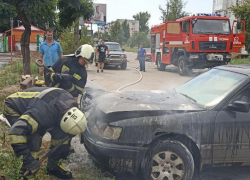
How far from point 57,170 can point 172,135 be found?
1410 millimetres

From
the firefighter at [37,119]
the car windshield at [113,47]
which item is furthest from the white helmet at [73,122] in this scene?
the car windshield at [113,47]

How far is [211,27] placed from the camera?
1498 cm

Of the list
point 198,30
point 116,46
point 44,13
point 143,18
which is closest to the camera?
point 44,13

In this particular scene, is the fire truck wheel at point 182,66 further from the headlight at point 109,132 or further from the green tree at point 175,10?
the green tree at point 175,10

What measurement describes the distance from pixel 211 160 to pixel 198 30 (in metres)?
11.8

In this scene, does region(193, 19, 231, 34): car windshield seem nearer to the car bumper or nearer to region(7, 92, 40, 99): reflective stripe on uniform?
the car bumper

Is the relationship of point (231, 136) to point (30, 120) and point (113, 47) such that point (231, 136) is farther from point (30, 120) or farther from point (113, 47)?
point (113, 47)

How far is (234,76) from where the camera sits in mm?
4375

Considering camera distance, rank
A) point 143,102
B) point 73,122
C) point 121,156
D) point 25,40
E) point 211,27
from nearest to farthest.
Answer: point 73,122, point 121,156, point 143,102, point 25,40, point 211,27

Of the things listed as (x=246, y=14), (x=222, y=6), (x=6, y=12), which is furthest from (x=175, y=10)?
(x=6, y=12)

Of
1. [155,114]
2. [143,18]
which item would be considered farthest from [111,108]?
[143,18]

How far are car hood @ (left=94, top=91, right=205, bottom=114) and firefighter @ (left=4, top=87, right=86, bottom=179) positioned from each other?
2.17 ft

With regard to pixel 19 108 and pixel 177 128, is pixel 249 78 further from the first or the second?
pixel 19 108

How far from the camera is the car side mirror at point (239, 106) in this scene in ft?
12.4
